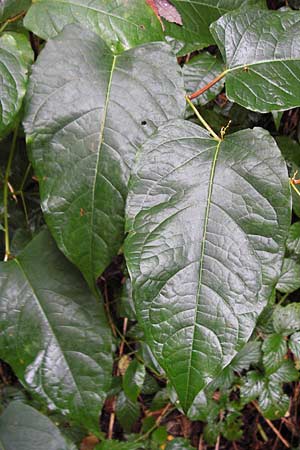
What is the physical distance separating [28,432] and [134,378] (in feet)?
1.44

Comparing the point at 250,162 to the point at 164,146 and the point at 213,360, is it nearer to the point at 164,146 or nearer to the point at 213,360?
the point at 164,146

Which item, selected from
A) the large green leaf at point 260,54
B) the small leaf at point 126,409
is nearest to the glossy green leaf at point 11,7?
the large green leaf at point 260,54

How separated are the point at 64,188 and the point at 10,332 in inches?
11.1

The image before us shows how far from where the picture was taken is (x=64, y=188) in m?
0.66

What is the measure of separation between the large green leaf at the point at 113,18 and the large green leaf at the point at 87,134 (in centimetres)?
9

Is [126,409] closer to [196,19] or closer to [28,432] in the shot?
[28,432]

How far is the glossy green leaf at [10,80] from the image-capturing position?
0.68 meters

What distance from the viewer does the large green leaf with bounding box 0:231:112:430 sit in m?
0.81

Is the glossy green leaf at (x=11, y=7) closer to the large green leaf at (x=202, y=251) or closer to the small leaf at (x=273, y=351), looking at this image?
the large green leaf at (x=202, y=251)

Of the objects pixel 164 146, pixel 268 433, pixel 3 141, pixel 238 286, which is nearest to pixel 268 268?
pixel 238 286

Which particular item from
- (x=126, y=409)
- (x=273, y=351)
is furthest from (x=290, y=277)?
(x=126, y=409)

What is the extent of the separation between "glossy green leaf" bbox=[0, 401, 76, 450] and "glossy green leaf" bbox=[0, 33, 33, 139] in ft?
1.51

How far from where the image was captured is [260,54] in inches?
30.5

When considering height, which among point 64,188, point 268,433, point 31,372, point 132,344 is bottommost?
point 268,433
